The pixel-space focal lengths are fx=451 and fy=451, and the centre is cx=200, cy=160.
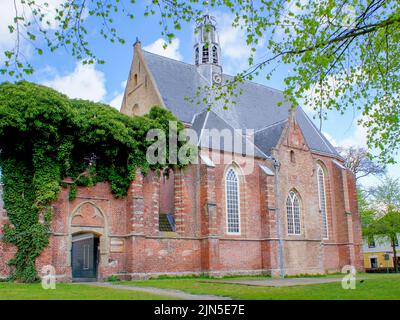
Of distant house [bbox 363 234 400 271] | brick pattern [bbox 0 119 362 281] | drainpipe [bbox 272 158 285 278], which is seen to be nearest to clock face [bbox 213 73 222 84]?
brick pattern [bbox 0 119 362 281]

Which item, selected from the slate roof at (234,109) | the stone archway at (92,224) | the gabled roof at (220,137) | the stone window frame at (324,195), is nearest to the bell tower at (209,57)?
the slate roof at (234,109)

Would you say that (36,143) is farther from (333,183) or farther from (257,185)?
(333,183)

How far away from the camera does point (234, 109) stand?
38344 mm

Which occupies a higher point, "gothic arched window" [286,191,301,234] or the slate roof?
the slate roof

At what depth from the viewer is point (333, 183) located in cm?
4022

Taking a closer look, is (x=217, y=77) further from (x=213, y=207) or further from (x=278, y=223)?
(x=213, y=207)

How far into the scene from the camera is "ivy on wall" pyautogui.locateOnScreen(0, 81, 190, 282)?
22547 millimetres

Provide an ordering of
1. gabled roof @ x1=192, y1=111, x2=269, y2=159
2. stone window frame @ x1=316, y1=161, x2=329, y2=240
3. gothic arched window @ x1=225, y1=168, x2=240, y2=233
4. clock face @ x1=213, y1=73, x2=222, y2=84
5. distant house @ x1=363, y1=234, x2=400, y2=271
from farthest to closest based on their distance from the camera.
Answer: distant house @ x1=363, y1=234, x2=400, y2=271 → clock face @ x1=213, y1=73, x2=222, y2=84 → stone window frame @ x1=316, y1=161, x2=329, y2=240 → gabled roof @ x1=192, y1=111, x2=269, y2=159 → gothic arched window @ x1=225, y1=168, x2=240, y2=233

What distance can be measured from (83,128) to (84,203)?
14.1 feet

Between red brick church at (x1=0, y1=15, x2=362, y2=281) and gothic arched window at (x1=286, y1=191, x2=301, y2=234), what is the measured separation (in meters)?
0.08

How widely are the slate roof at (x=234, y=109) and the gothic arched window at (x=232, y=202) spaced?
3707mm

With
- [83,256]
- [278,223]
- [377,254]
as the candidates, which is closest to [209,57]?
[278,223]

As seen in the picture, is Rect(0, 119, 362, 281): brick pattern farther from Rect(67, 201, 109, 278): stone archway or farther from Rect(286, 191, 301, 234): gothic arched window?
Rect(286, 191, 301, 234): gothic arched window
